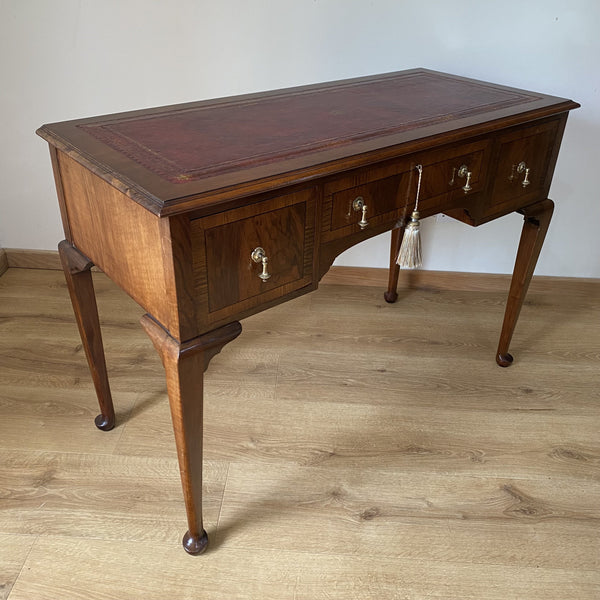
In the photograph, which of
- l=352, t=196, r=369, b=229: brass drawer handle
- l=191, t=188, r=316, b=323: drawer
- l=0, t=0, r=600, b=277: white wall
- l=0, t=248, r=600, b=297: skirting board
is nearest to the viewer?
l=191, t=188, r=316, b=323: drawer

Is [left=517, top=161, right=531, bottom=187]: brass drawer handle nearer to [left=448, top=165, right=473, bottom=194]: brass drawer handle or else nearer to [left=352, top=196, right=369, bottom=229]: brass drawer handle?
[left=448, top=165, right=473, bottom=194]: brass drawer handle

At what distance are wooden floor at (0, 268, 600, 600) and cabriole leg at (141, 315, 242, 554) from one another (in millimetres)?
253

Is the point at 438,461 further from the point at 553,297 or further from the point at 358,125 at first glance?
the point at 553,297

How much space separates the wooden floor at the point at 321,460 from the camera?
56.2 inches

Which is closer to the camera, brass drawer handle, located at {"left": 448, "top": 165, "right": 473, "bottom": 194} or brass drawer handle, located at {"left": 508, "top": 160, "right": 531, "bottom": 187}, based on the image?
brass drawer handle, located at {"left": 448, "top": 165, "right": 473, "bottom": 194}

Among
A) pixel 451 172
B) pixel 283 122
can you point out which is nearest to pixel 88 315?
pixel 283 122

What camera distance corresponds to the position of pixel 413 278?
2.58 metres

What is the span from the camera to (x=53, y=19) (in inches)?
83.3

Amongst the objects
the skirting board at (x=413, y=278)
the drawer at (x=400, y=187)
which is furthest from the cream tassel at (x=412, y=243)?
the skirting board at (x=413, y=278)

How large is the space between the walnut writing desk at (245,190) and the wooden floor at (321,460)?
0.14 metres

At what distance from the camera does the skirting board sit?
8.33 ft

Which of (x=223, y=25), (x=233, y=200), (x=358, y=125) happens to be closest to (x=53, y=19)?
(x=223, y=25)

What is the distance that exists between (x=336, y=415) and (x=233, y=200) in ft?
3.11

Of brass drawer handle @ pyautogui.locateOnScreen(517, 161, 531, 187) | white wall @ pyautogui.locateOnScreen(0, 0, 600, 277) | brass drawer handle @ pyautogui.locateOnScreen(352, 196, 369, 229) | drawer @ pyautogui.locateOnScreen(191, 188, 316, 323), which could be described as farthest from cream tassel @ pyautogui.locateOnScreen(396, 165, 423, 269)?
white wall @ pyautogui.locateOnScreen(0, 0, 600, 277)
